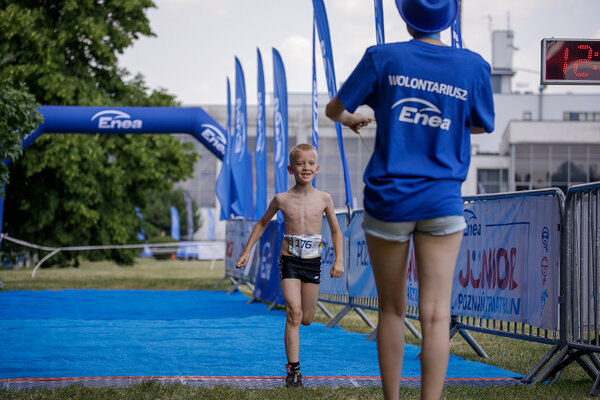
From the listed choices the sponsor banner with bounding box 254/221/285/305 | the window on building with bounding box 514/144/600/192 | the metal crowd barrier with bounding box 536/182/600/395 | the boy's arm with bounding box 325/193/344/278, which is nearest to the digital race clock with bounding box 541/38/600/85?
the metal crowd barrier with bounding box 536/182/600/395

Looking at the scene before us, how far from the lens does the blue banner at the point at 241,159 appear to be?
1870 centimetres

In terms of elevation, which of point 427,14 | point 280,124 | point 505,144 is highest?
point 505,144

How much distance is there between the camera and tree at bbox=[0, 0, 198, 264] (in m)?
26.6

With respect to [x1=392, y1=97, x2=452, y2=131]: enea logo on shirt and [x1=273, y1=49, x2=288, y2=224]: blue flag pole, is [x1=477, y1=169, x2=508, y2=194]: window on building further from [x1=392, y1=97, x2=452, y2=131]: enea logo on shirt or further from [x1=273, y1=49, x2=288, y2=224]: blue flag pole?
[x1=392, y1=97, x2=452, y2=131]: enea logo on shirt

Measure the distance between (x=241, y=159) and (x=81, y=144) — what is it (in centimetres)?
1001

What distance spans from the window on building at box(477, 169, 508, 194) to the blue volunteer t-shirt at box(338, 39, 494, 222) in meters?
70.3

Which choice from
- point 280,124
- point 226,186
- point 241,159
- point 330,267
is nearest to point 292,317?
point 330,267

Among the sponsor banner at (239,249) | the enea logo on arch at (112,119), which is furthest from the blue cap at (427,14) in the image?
the enea logo on arch at (112,119)

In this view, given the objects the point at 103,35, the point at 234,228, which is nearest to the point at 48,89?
the point at 103,35

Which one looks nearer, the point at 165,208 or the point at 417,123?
the point at 417,123

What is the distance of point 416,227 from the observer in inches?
134

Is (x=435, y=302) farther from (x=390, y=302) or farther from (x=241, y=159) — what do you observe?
(x=241, y=159)

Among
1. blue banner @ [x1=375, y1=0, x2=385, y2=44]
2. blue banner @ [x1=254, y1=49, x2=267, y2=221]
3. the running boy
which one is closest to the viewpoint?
the running boy

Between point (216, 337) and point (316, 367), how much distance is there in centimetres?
267
